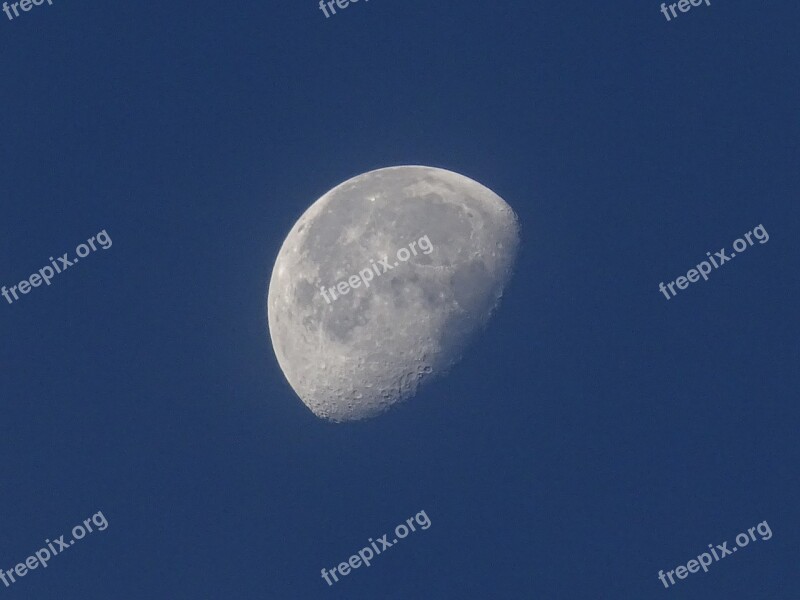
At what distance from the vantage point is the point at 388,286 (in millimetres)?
18016

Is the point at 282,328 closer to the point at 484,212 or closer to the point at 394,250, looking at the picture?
the point at 394,250

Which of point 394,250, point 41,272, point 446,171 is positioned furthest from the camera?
point 41,272

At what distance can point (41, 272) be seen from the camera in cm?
2289

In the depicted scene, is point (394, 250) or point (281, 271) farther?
point (281, 271)

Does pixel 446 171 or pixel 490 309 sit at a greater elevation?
pixel 446 171

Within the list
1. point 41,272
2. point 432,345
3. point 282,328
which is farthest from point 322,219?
point 41,272

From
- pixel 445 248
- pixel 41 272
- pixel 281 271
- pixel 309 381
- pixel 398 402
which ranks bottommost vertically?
pixel 398 402

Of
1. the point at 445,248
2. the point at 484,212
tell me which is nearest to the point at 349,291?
the point at 445,248

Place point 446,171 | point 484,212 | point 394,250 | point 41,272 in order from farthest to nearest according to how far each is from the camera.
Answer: point 41,272 < point 446,171 < point 484,212 < point 394,250

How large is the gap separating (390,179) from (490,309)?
4.80m

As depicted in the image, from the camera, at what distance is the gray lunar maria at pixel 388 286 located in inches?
712

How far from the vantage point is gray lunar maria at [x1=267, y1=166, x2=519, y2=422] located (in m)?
18.1

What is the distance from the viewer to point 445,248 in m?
18.2

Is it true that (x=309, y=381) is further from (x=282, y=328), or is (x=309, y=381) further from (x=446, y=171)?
(x=446, y=171)
